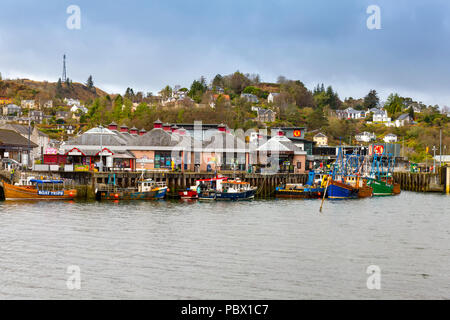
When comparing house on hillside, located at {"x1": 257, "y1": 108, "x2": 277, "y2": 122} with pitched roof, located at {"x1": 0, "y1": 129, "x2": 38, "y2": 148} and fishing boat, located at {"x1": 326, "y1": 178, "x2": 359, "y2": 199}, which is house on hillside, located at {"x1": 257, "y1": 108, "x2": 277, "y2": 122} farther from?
fishing boat, located at {"x1": 326, "y1": 178, "x2": 359, "y2": 199}

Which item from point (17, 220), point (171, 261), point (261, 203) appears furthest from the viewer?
point (261, 203)

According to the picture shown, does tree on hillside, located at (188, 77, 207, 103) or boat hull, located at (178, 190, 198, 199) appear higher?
tree on hillside, located at (188, 77, 207, 103)

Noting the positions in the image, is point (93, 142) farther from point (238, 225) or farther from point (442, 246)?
point (442, 246)

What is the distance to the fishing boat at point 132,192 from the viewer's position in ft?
193

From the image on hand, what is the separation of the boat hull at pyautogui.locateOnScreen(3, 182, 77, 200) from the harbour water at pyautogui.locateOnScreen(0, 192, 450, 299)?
19.0 ft

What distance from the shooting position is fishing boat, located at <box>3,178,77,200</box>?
5581 cm

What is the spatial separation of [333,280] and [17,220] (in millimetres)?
25638

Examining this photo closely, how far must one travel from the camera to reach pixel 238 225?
4091 centimetres

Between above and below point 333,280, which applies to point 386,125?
above

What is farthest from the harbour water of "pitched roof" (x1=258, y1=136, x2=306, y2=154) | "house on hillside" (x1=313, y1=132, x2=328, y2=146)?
"house on hillside" (x1=313, y1=132, x2=328, y2=146)

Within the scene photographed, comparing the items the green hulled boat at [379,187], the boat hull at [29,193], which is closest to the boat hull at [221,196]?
the boat hull at [29,193]

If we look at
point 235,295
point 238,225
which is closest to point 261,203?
point 238,225

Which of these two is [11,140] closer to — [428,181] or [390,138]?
[428,181]

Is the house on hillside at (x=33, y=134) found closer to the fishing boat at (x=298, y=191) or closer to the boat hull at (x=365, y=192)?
the fishing boat at (x=298, y=191)
